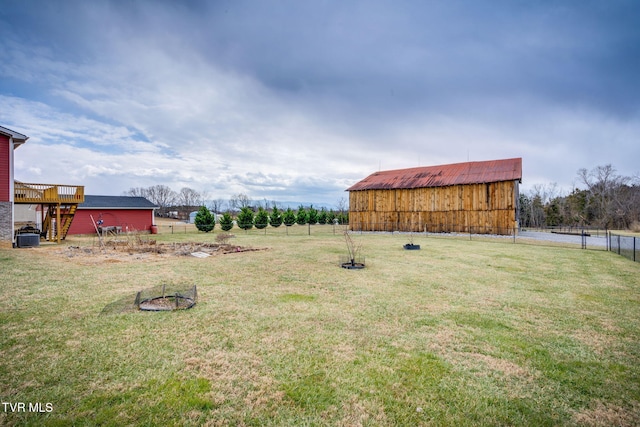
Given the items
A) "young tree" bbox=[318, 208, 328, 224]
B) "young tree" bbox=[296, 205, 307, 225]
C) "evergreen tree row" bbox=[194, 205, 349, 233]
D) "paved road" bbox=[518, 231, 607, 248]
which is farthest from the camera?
"young tree" bbox=[318, 208, 328, 224]

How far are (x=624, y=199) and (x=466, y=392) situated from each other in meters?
62.7

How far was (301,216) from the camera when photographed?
159 ft

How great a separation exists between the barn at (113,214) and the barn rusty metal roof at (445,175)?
22.2 meters

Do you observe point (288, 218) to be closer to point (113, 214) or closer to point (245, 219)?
point (245, 219)

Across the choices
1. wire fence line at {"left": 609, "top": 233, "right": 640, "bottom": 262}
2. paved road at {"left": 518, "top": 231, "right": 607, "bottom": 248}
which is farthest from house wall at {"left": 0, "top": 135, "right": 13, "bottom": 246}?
paved road at {"left": 518, "top": 231, "right": 607, "bottom": 248}

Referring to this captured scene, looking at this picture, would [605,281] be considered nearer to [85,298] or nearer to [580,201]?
[85,298]

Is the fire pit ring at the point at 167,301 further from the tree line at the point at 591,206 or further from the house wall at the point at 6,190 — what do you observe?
the tree line at the point at 591,206

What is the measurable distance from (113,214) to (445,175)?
3332cm

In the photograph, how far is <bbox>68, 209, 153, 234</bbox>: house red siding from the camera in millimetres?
26484

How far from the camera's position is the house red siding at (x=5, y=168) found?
15969 millimetres

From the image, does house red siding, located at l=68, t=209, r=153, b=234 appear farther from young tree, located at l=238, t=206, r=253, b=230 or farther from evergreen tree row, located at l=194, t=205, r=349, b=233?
young tree, located at l=238, t=206, r=253, b=230

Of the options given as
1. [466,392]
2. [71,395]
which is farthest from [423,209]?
[71,395]

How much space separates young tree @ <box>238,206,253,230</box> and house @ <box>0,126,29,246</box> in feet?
69.4

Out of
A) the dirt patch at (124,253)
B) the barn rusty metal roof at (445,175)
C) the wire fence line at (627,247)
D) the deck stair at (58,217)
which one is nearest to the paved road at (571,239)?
the wire fence line at (627,247)
